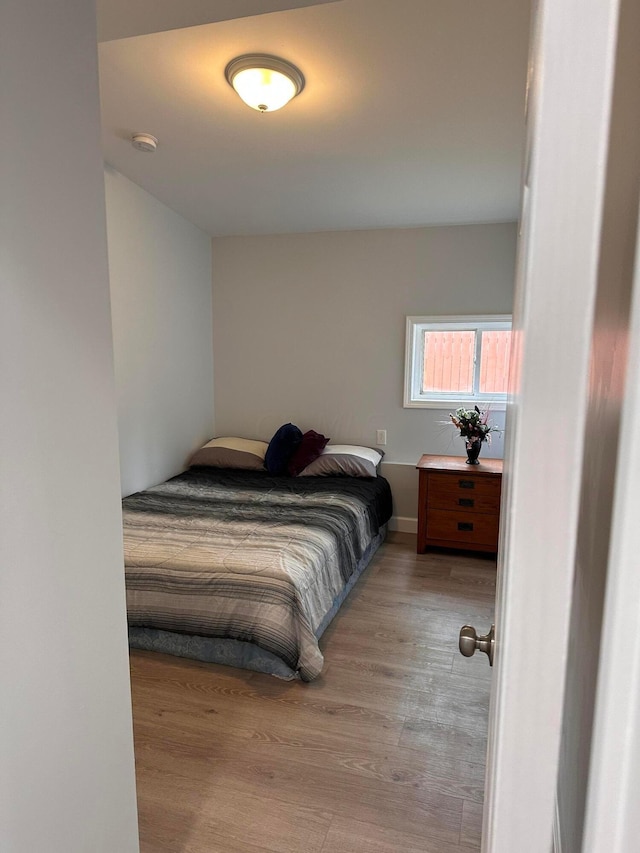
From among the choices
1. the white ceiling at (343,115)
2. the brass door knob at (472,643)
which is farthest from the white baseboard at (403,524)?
the brass door knob at (472,643)

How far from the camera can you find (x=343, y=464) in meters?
3.81

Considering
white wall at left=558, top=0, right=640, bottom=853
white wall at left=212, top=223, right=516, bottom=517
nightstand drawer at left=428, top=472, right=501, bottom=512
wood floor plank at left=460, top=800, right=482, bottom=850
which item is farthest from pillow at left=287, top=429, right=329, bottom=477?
white wall at left=558, top=0, right=640, bottom=853

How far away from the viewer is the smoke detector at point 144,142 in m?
2.54

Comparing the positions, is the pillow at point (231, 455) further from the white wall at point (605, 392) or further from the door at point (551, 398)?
the door at point (551, 398)

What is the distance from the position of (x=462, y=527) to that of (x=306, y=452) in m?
1.29

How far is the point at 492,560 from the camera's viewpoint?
354 centimetres

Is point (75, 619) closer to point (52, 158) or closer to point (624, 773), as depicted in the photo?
point (52, 158)

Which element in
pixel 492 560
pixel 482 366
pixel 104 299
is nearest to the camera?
pixel 104 299

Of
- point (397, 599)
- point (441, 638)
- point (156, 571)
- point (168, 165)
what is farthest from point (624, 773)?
point (168, 165)

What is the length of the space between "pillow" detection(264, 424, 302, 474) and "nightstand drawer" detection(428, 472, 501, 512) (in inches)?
44.3

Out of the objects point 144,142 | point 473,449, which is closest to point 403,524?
point 473,449

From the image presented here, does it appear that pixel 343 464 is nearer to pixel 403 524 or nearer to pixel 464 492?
pixel 403 524

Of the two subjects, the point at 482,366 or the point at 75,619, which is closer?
the point at 75,619

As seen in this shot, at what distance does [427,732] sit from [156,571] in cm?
131
